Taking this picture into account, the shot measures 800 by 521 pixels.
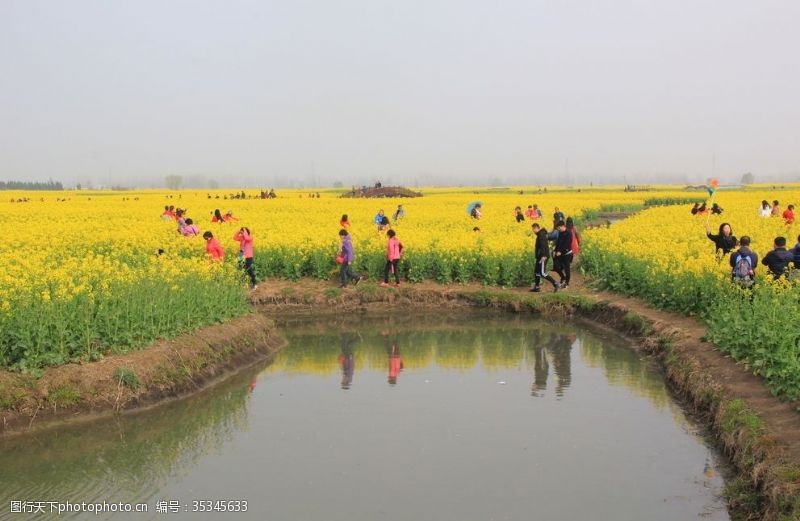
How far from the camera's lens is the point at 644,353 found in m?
14.2

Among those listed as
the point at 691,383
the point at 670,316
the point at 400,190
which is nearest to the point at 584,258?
the point at 670,316

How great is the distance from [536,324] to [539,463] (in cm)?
915

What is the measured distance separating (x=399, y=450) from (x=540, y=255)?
1119 cm

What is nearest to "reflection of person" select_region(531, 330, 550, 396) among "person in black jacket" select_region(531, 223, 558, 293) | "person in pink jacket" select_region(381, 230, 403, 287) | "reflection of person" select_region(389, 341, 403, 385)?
"reflection of person" select_region(389, 341, 403, 385)

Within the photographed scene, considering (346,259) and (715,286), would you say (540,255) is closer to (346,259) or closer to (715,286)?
(346,259)

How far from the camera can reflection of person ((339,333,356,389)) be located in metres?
12.6

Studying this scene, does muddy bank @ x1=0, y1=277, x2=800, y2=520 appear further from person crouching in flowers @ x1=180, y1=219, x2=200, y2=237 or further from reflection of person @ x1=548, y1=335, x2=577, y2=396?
person crouching in flowers @ x1=180, y1=219, x2=200, y2=237

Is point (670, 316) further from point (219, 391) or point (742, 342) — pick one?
point (219, 391)

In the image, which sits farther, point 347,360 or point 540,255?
point 540,255

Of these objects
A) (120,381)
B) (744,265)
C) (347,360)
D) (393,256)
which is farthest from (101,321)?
(744,265)

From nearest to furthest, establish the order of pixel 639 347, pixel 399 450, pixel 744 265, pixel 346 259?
1. pixel 399 450
2. pixel 744 265
3. pixel 639 347
4. pixel 346 259

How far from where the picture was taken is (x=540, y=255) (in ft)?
63.0

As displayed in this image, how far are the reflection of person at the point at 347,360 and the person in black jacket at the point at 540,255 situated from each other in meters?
5.95

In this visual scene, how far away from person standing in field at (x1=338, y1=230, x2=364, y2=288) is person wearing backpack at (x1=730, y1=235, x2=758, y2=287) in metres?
9.58
